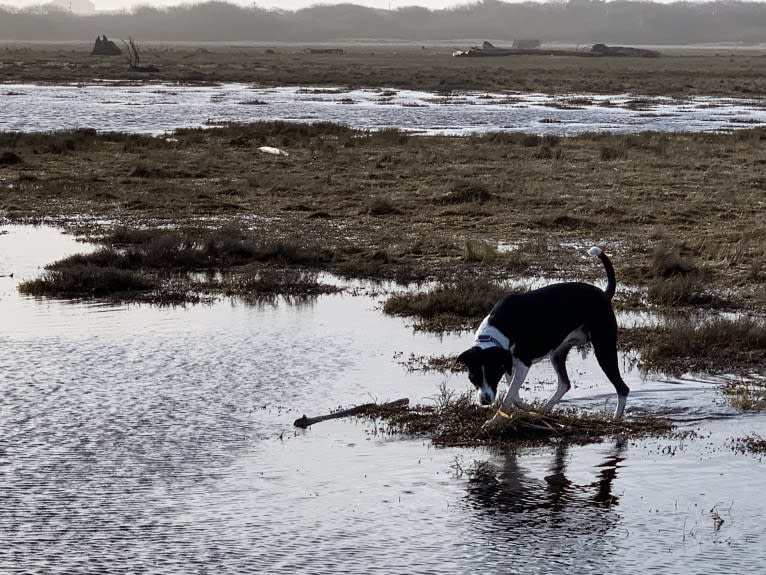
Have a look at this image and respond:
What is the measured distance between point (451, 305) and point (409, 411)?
4.55 meters

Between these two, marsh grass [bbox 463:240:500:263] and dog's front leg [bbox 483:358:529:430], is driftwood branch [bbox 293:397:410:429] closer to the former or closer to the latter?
dog's front leg [bbox 483:358:529:430]

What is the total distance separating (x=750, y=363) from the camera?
12.2 m

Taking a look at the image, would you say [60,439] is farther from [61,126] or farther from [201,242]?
[61,126]

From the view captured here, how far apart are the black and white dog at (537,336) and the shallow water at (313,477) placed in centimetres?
60

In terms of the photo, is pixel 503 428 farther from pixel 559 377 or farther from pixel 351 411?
pixel 351 411

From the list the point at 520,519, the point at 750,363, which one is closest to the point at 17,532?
the point at 520,519

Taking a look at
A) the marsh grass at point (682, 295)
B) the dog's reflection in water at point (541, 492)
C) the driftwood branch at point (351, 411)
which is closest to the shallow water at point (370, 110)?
the marsh grass at point (682, 295)

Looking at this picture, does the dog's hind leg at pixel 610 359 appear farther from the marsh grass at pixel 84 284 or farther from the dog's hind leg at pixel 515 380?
the marsh grass at pixel 84 284

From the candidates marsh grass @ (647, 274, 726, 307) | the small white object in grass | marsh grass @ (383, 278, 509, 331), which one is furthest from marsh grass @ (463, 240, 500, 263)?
the small white object in grass

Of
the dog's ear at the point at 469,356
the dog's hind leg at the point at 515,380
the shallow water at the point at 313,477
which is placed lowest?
the shallow water at the point at 313,477

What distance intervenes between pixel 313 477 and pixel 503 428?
5.72 feet

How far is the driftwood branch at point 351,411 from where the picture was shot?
9.87m

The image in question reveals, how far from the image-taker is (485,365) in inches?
360

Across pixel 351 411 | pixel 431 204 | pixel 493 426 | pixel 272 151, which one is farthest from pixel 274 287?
pixel 272 151
